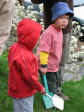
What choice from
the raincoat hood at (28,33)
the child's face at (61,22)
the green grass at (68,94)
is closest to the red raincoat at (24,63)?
the raincoat hood at (28,33)

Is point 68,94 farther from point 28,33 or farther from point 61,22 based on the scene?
point 28,33

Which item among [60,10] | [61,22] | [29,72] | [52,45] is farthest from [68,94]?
[29,72]

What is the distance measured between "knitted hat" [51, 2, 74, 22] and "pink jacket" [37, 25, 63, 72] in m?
0.16

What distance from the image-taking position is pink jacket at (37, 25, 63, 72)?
281cm

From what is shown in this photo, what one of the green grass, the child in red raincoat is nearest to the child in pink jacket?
the green grass

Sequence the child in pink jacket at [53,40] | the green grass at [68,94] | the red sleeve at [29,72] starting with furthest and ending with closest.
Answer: the green grass at [68,94]
the child in pink jacket at [53,40]
the red sleeve at [29,72]

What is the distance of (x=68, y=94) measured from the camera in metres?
3.66

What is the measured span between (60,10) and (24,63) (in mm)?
1068

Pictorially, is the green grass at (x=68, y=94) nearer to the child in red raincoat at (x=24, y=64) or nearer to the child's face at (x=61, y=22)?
the child in red raincoat at (x=24, y=64)

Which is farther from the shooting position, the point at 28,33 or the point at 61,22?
the point at 61,22

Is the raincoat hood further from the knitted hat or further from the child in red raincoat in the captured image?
the knitted hat

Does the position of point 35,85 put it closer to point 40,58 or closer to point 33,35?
point 33,35

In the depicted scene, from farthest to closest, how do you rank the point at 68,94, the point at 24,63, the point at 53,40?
the point at 68,94
the point at 53,40
the point at 24,63

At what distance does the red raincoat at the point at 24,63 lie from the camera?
2.10 meters
